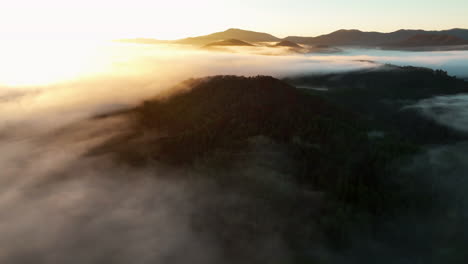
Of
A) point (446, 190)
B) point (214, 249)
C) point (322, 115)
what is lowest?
point (214, 249)

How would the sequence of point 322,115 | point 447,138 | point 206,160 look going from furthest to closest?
1. point 447,138
2. point 322,115
3. point 206,160

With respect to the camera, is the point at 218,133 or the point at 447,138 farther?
the point at 447,138

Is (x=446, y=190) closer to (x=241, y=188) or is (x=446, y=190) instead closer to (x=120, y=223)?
(x=241, y=188)

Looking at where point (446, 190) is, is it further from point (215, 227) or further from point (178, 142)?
point (178, 142)

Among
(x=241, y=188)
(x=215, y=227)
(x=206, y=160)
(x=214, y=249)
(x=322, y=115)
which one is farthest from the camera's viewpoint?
(x=322, y=115)

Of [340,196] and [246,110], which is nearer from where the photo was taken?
[340,196]

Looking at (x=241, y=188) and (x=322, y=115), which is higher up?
(x=322, y=115)

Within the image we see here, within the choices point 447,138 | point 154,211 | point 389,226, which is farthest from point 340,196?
point 447,138

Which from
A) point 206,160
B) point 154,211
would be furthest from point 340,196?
point 154,211

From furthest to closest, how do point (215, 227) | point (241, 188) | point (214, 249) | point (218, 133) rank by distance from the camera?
point (218, 133)
point (241, 188)
point (215, 227)
point (214, 249)
